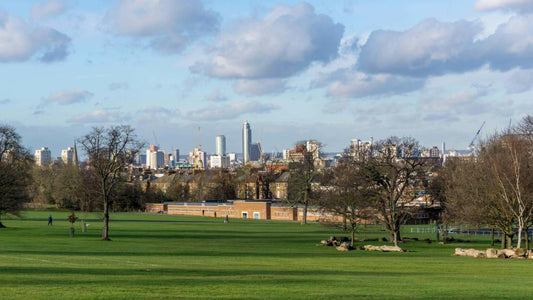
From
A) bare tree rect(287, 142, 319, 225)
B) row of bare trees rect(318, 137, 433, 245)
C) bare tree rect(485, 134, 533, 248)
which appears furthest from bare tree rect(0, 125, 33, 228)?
bare tree rect(485, 134, 533, 248)

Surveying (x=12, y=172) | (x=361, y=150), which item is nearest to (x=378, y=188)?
(x=361, y=150)

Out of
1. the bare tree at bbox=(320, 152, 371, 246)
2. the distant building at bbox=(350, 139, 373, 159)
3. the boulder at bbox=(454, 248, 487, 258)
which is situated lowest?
the boulder at bbox=(454, 248, 487, 258)

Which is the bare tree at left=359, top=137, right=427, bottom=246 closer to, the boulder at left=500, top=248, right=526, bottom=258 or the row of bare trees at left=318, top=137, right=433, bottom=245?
the row of bare trees at left=318, top=137, right=433, bottom=245

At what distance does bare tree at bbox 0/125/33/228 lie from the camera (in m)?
76.9

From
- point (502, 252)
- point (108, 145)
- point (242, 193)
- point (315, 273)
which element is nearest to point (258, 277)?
point (315, 273)

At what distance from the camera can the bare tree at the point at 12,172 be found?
76.9 m

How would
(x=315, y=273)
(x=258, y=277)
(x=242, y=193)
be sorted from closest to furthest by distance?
(x=258, y=277), (x=315, y=273), (x=242, y=193)

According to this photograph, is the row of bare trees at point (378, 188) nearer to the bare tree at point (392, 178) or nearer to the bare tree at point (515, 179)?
the bare tree at point (392, 178)

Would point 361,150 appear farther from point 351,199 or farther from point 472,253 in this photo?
point 472,253

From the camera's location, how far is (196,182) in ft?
650

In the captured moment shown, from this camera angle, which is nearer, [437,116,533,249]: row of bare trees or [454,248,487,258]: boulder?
[454,248,487,258]: boulder

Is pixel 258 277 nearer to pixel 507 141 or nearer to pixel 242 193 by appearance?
pixel 507 141

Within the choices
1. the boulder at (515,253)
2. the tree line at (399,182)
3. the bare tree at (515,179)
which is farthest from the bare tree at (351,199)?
the boulder at (515,253)

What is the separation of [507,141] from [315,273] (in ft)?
126
